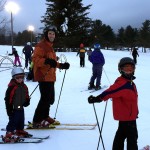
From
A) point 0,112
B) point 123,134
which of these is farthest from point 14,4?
point 123,134

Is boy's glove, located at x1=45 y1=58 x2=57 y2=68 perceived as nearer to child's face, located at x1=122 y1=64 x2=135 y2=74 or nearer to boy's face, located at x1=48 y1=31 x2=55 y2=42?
boy's face, located at x1=48 y1=31 x2=55 y2=42

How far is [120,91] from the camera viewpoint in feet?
14.4

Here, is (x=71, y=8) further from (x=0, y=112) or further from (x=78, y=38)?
(x=0, y=112)

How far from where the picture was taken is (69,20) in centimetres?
5234

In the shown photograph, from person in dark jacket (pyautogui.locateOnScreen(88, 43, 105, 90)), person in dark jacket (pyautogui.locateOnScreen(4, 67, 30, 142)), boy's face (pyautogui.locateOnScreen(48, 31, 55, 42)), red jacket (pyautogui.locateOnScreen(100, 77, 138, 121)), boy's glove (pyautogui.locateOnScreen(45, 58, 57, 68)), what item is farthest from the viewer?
person in dark jacket (pyautogui.locateOnScreen(88, 43, 105, 90))

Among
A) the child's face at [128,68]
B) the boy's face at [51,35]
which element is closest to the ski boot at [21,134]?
the boy's face at [51,35]

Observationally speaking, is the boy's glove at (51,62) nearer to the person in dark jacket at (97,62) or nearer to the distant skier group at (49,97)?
the distant skier group at (49,97)

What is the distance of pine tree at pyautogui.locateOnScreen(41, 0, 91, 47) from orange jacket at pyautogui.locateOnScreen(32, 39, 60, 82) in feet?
148

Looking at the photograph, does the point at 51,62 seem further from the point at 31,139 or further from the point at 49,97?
the point at 31,139

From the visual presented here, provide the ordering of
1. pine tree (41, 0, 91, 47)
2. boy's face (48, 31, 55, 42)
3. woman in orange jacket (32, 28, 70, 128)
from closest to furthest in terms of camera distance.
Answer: woman in orange jacket (32, 28, 70, 128), boy's face (48, 31, 55, 42), pine tree (41, 0, 91, 47)

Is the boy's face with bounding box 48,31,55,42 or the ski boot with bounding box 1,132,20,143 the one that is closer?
the ski boot with bounding box 1,132,20,143

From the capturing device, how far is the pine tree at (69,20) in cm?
5197

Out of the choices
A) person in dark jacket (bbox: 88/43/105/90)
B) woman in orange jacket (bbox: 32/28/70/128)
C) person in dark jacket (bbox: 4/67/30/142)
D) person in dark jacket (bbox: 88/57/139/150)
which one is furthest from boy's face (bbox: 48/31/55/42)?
person in dark jacket (bbox: 88/43/105/90)

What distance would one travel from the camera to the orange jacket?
20.7 ft
